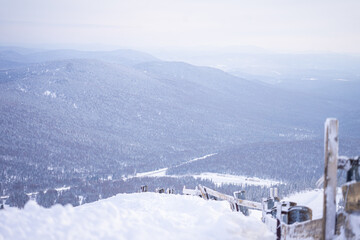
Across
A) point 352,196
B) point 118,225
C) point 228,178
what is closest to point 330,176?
point 352,196

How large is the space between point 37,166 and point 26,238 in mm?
188191

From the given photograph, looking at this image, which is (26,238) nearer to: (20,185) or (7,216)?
(7,216)

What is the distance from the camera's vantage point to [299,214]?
7434 mm

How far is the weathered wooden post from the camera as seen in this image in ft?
18.3

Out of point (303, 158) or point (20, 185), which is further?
point (303, 158)

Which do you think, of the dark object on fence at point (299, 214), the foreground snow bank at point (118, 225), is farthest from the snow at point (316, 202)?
the foreground snow bank at point (118, 225)

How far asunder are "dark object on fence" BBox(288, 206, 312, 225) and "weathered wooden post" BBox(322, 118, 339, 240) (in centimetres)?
140

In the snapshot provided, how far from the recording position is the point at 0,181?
151000 mm

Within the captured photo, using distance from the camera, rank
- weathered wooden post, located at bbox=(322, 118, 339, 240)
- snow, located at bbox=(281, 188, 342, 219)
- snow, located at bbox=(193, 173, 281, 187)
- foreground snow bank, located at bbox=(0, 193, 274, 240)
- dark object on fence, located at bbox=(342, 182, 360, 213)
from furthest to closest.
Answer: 1. snow, located at bbox=(193, 173, 281, 187)
2. snow, located at bbox=(281, 188, 342, 219)
3. foreground snow bank, located at bbox=(0, 193, 274, 240)
4. dark object on fence, located at bbox=(342, 182, 360, 213)
5. weathered wooden post, located at bbox=(322, 118, 339, 240)

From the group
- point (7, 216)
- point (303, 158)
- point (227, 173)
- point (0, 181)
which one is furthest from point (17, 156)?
point (7, 216)

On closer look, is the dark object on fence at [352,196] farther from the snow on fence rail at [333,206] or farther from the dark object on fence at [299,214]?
the dark object on fence at [299,214]

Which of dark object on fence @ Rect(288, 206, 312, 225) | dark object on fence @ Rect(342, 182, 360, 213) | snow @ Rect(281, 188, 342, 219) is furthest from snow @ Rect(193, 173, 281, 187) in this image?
dark object on fence @ Rect(342, 182, 360, 213)

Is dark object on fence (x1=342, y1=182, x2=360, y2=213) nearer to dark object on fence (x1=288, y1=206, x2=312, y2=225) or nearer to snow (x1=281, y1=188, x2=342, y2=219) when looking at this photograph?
snow (x1=281, y1=188, x2=342, y2=219)

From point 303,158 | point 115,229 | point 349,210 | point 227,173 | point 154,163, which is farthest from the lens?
point 154,163
